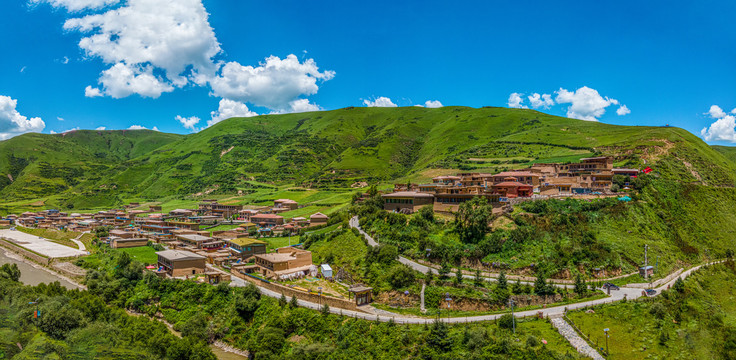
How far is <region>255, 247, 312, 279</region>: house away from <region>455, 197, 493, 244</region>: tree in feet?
64.4

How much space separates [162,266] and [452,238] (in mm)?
40310

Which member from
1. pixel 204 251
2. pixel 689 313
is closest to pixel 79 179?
pixel 204 251

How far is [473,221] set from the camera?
44875mm

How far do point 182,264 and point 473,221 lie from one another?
1494 inches

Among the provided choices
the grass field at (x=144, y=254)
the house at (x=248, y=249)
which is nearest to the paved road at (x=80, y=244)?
the grass field at (x=144, y=254)

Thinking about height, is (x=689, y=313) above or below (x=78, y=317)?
above

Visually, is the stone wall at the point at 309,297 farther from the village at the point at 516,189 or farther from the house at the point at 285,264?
the village at the point at 516,189

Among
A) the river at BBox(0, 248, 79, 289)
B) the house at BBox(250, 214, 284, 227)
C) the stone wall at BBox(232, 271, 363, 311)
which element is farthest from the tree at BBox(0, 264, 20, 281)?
the house at BBox(250, 214, 284, 227)

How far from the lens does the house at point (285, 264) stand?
4778 cm

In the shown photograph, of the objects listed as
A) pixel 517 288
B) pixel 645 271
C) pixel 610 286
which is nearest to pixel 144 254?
pixel 517 288

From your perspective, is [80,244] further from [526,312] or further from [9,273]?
[526,312]

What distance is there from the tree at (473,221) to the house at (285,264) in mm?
19639

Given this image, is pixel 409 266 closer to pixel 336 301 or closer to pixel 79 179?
pixel 336 301

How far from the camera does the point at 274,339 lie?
1387 inches
